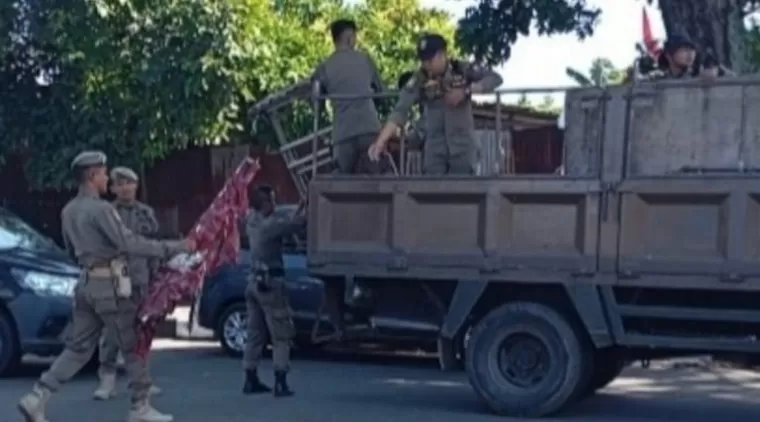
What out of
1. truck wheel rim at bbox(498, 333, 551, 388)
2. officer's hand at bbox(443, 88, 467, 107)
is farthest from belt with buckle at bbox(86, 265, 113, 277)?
truck wheel rim at bbox(498, 333, 551, 388)

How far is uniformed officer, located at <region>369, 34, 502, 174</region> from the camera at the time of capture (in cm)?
1302

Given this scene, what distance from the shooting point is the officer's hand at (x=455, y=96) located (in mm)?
13008

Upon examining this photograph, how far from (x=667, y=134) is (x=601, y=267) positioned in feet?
3.40

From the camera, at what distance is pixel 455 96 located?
13008 mm

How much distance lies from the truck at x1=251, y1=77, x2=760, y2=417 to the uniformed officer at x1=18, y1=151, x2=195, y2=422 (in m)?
1.64

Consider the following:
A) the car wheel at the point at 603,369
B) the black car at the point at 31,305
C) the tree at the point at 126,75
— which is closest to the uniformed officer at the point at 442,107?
the car wheel at the point at 603,369

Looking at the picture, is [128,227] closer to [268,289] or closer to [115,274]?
[268,289]

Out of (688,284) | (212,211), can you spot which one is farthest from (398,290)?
(688,284)

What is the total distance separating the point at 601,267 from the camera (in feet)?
40.3

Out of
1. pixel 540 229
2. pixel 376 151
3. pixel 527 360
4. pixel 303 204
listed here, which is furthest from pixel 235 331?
pixel 540 229

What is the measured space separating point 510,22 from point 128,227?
5.35 meters

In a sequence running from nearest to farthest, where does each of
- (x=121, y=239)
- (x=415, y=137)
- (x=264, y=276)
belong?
(x=121, y=239) < (x=415, y=137) < (x=264, y=276)

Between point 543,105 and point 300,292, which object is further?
point 300,292

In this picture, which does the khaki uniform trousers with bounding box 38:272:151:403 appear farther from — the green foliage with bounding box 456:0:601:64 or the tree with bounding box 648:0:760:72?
the tree with bounding box 648:0:760:72
